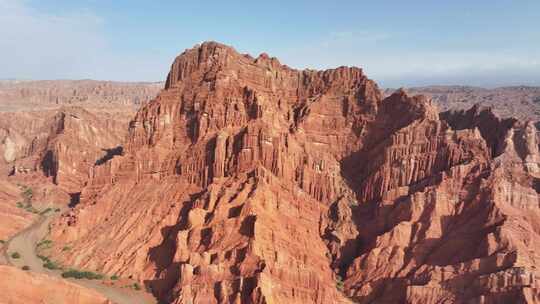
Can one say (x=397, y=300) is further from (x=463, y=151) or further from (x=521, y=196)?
(x=463, y=151)

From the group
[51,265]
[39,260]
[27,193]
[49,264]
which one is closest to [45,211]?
[27,193]

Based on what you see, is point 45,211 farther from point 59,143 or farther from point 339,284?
point 339,284

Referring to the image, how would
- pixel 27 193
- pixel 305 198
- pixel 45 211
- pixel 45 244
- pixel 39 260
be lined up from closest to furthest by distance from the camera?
1. pixel 39 260
2. pixel 305 198
3. pixel 45 244
4. pixel 45 211
5. pixel 27 193

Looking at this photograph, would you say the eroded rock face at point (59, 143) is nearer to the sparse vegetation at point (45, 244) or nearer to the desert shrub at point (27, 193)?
the desert shrub at point (27, 193)

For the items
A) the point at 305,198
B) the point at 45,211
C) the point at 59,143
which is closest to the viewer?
the point at 305,198

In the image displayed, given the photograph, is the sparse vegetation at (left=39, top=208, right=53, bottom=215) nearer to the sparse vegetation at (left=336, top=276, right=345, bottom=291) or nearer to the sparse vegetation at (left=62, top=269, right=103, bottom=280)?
the sparse vegetation at (left=62, top=269, right=103, bottom=280)

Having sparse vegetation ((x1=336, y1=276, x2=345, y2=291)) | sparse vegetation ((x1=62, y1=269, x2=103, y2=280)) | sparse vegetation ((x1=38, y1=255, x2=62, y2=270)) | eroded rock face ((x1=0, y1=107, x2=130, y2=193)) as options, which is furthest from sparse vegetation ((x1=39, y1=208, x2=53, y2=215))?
sparse vegetation ((x1=336, y1=276, x2=345, y2=291))

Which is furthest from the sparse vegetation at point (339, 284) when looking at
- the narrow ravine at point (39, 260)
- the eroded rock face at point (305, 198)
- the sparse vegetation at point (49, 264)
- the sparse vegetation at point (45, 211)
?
the sparse vegetation at point (45, 211)

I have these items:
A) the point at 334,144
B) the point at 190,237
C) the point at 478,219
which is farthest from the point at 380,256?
the point at 334,144
